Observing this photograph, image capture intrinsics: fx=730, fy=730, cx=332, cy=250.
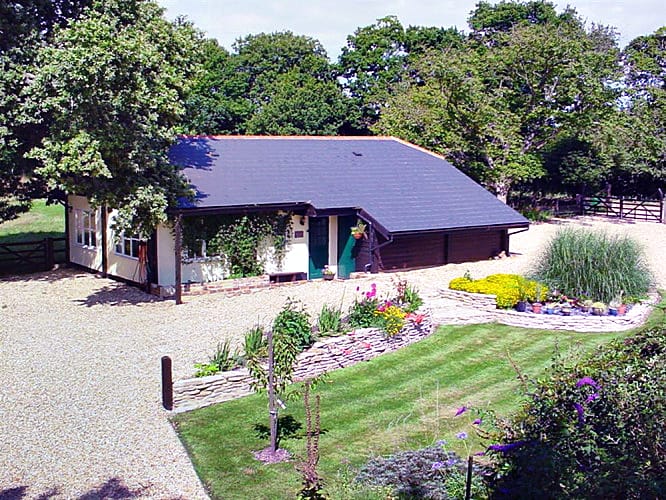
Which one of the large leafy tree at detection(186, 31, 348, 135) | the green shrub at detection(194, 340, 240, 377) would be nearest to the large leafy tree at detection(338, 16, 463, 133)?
the large leafy tree at detection(186, 31, 348, 135)

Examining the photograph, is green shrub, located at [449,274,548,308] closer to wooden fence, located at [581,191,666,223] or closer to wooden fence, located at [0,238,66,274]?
wooden fence, located at [0,238,66,274]

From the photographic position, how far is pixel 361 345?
14.2 m

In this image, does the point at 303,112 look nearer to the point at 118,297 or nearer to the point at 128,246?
the point at 128,246

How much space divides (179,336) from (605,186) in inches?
1283

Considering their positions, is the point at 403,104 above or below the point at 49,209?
above

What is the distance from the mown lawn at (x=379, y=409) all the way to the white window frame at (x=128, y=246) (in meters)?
9.38

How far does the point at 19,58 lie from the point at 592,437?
1722 centimetres

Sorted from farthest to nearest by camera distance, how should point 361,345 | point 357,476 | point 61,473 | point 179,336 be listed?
point 179,336 < point 361,345 < point 61,473 < point 357,476

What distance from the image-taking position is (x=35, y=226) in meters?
33.8

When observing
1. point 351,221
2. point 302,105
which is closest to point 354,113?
point 302,105

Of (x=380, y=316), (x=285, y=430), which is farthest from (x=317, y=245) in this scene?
(x=285, y=430)

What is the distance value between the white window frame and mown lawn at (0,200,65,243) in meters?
9.45

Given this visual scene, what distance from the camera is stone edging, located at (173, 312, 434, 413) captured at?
11.6m

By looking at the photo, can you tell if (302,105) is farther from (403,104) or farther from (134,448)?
(134,448)
